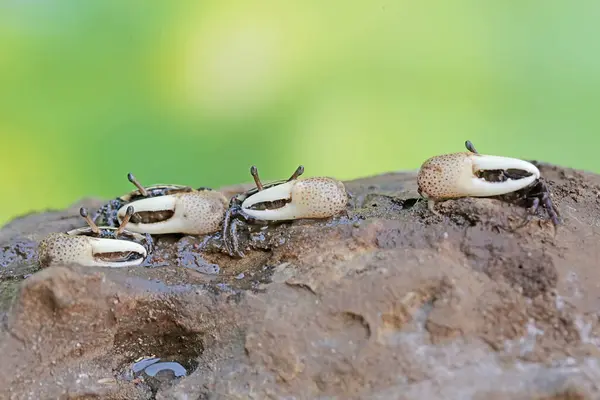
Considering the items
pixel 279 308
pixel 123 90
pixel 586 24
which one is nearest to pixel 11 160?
pixel 123 90

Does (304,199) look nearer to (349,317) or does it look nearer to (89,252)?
(349,317)

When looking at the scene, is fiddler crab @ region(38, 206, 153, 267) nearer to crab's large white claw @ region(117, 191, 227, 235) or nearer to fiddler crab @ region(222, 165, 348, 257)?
crab's large white claw @ region(117, 191, 227, 235)

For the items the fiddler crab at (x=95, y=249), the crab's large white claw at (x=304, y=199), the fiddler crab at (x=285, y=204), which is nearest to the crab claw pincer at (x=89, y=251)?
the fiddler crab at (x=95, y=249)

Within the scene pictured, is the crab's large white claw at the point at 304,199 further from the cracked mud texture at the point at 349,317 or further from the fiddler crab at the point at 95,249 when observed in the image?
the fiddler crab at the point at 95,249

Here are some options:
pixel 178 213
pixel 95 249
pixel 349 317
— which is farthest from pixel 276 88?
pixel 349 317

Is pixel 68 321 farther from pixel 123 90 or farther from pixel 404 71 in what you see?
pixel 404 71
